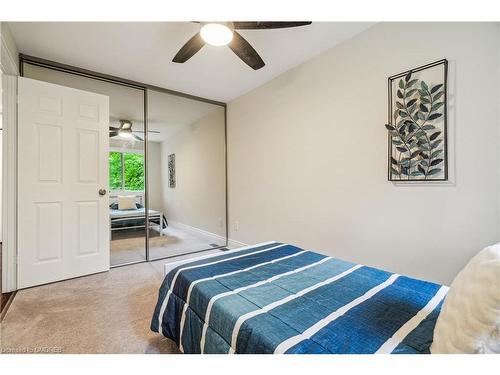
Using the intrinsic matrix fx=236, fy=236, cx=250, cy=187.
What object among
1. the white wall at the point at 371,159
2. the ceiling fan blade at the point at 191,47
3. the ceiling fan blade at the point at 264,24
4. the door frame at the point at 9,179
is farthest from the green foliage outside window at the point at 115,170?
the ceiling fan blade at the point at 264,24

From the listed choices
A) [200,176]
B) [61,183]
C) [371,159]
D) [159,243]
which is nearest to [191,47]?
[371,159]

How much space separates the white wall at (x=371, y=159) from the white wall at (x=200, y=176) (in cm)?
75

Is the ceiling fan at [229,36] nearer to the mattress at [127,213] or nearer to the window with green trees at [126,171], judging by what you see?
the window with green trees at [126,171]

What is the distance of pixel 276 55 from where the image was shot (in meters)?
2.47

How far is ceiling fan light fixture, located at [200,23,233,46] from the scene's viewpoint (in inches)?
62.5

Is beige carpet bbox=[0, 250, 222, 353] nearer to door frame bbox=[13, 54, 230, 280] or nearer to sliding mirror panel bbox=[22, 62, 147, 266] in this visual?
door frame bbox=[13, 54, 230, 280]

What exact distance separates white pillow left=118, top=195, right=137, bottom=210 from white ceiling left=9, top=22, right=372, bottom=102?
1486 mm

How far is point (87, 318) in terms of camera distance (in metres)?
1.74

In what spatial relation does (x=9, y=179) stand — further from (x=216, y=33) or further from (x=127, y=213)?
(x=216, y=33)

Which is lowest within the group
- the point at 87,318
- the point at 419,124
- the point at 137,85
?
the point at 87,318

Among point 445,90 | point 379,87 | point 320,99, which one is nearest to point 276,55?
point 320,99

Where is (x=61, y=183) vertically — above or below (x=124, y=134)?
below

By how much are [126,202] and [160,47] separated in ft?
6.20
